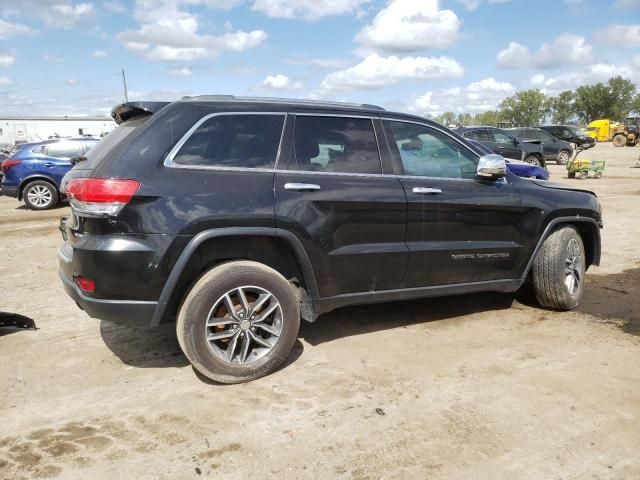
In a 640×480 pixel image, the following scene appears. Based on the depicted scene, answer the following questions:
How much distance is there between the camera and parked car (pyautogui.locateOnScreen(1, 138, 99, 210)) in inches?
476

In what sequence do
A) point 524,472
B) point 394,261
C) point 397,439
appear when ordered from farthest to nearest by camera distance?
point 394,261 < point 397,439 < point 524,472

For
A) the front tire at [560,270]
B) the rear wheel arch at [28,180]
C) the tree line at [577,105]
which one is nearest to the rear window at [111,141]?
the front tire at [560,270]

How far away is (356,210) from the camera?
359cm

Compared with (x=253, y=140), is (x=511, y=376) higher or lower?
lower

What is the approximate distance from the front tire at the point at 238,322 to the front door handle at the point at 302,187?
0.55m

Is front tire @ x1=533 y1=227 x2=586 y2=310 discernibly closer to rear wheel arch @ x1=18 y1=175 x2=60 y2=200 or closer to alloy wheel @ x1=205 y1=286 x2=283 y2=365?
alloy wheel @ x1=205 y1=286 x2=283 y2=365

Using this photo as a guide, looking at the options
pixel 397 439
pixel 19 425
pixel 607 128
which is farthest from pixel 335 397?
pixel 607 128

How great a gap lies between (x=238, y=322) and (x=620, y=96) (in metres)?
92.5

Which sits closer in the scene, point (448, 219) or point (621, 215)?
point (448, 219)

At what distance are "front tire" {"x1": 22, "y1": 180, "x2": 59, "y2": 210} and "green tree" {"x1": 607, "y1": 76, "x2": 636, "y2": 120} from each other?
288ft

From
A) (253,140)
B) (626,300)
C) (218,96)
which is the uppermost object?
(218,96)

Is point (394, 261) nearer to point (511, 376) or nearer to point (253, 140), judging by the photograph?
point (511, 376)

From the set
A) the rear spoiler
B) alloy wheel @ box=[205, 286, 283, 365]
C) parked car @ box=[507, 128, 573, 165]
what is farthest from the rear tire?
the rear spoiler

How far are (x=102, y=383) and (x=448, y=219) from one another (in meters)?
2.75
